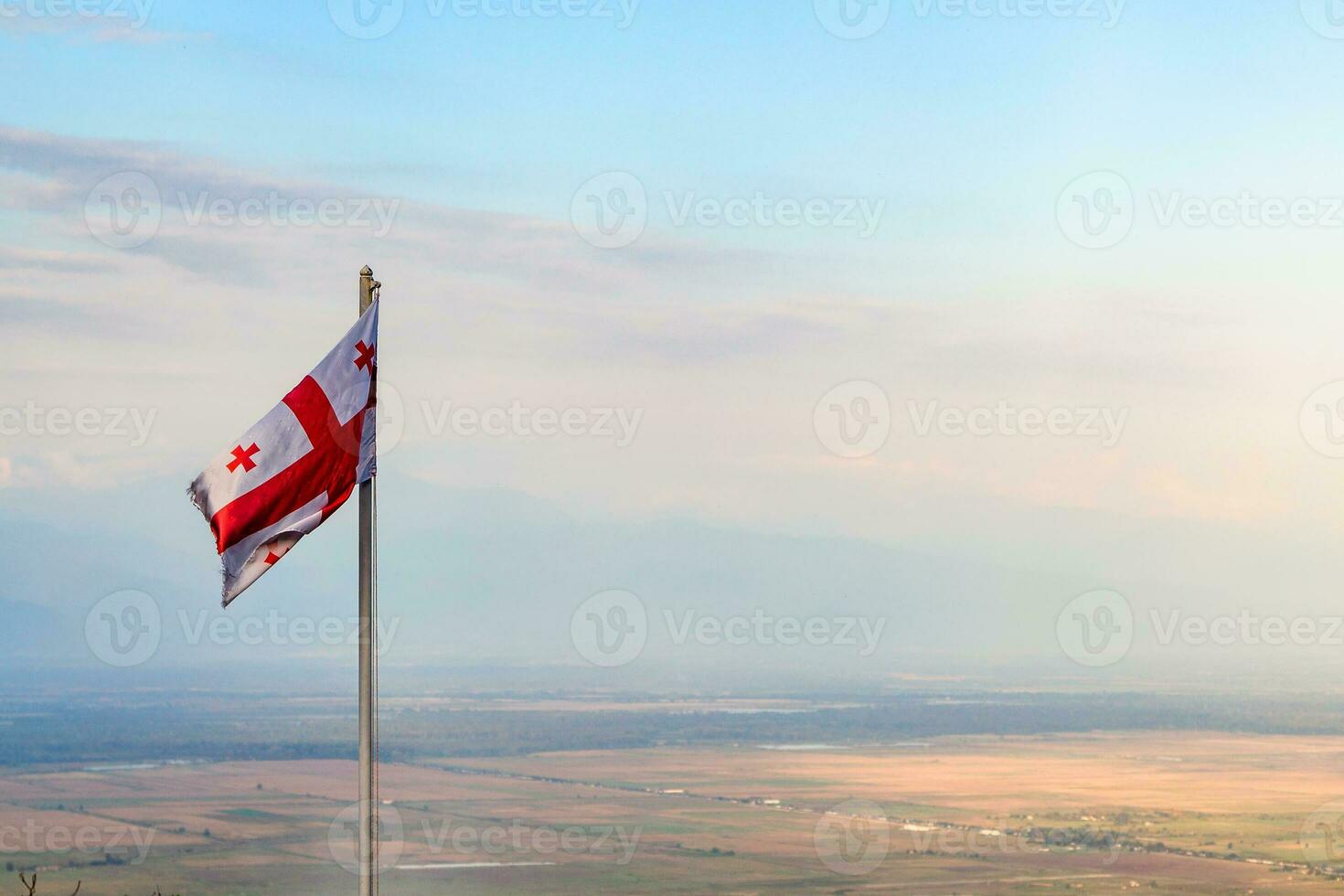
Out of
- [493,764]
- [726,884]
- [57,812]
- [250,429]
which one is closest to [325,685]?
[493,764]

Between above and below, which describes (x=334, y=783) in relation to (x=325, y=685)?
below

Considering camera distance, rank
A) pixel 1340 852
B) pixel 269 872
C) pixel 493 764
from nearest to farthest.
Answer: pixel 269 872
pixel 1340 852
pixel 493 764

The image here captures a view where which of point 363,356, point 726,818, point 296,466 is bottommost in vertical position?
point 726,818

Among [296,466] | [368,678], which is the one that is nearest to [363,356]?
[296,466]

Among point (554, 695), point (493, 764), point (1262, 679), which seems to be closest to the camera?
point (493, 764)

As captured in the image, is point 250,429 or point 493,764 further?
→ point 493,764

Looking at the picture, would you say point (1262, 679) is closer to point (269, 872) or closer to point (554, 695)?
point (554, 695)

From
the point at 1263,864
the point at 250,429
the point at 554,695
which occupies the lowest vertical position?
the point at 1263,864

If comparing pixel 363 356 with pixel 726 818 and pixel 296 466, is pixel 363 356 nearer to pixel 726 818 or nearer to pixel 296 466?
pixel 296 466
